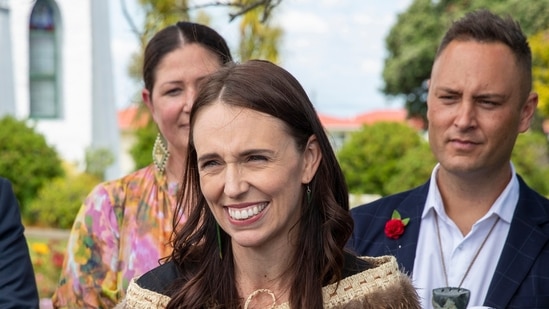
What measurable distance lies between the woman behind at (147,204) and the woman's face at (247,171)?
1.23 meters

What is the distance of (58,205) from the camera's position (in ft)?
49.2

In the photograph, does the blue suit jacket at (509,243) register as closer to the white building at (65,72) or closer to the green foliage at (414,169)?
the green foliage at (414,169)

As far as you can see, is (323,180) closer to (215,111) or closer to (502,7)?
(215,111)

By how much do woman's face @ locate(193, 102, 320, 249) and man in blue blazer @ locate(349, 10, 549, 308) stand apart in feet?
4.12

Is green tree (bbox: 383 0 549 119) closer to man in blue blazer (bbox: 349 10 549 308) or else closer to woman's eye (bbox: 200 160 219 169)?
man in blue blazer (bbox: 349 10 549 308)

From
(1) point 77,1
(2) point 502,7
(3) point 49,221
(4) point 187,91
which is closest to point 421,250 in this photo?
(4) point 187,91

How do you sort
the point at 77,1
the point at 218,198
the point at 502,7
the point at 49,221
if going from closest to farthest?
the point at 218,198 < the point at 49,221 < the point at 77,1 < the point at 502,7

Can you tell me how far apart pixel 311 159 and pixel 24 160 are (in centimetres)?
1357

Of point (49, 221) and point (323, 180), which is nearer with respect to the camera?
point (323, 180)

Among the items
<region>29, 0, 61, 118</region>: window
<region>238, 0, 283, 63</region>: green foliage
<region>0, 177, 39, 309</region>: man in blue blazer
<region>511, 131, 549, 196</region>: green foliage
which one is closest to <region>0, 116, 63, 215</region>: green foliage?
<region>29, 0, 61, 118</region>: window

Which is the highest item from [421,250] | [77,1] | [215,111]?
[77,1]

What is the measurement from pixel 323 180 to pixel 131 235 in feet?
4.50

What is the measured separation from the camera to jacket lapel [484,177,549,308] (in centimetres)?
352

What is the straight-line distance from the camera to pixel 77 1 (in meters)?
18.5
